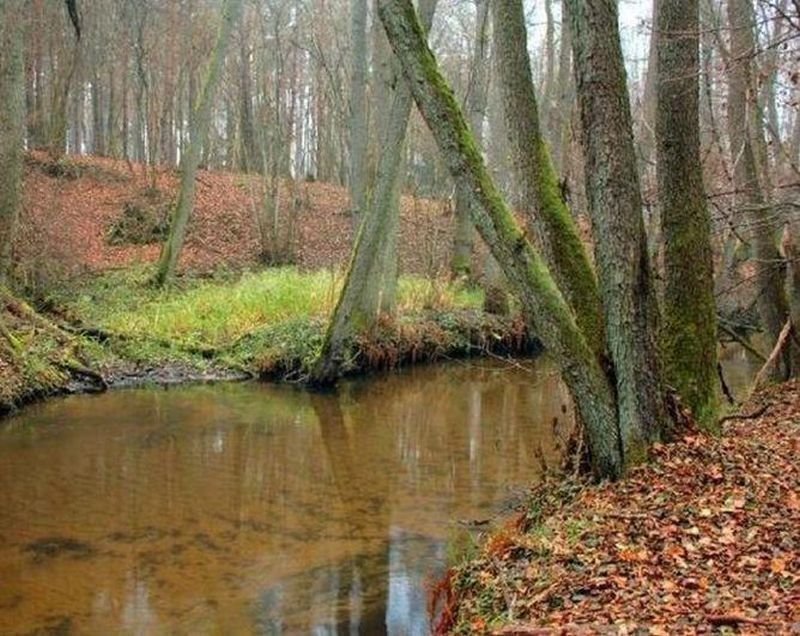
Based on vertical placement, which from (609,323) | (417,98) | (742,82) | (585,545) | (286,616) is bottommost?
(286,616)

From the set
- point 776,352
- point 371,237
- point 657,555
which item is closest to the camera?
point 657,555

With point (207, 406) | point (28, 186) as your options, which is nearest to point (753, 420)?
point (207, 406)

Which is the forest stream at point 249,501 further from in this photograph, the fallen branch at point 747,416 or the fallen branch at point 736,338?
the fallen branch at point 736,338

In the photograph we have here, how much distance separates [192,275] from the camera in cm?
2092

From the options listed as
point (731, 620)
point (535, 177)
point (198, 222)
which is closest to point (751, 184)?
point (535, 177)

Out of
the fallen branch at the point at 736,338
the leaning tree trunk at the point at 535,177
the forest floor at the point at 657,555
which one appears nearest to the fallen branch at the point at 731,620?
the forest floor at the point at 657,555

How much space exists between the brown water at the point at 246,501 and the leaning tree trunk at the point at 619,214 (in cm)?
102

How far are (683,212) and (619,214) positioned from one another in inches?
49.1

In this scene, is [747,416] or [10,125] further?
[10,125]

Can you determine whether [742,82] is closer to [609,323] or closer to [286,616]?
[609,323]

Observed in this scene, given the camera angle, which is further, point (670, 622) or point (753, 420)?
point (753, 420)

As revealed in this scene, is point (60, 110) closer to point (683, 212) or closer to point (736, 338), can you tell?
point (736, 338)

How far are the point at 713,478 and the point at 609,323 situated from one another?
122 centimetres

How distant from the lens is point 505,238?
596cm
